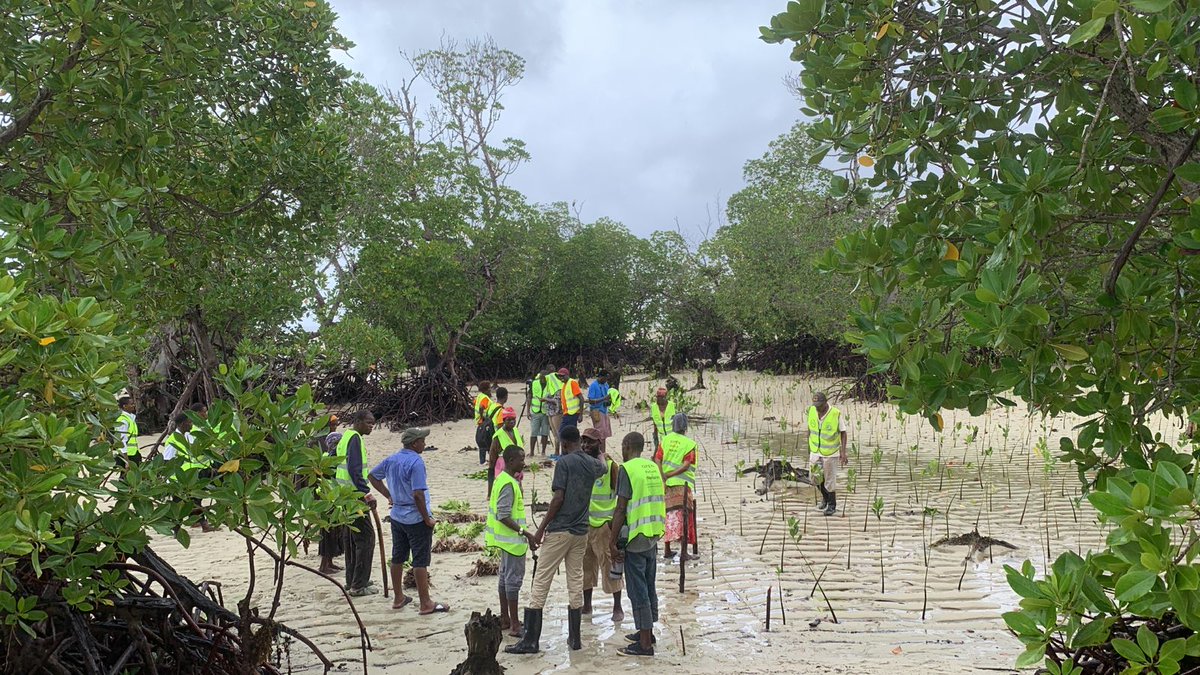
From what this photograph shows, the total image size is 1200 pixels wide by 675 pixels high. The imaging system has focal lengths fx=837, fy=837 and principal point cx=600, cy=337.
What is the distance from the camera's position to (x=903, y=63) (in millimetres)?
3385

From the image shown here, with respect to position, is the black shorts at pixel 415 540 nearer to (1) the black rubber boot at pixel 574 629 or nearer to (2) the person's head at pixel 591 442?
(1) the black rubber boot at pixel 574 629

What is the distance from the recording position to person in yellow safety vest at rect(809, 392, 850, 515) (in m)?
9.11

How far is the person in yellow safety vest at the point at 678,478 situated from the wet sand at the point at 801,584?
0.32 m

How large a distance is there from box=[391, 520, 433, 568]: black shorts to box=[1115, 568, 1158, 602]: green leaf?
17.7 feet

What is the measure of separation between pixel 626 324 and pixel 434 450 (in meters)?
14.7

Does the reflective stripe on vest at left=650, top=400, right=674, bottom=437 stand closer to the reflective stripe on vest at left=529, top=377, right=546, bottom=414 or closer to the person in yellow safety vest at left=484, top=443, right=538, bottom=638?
the reflective stripe on vest at left=529, top=377, right=546, bottom=414

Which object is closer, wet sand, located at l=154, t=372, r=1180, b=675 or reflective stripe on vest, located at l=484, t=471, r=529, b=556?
wet sand, located at l=154, t=372, r=1180, b=675

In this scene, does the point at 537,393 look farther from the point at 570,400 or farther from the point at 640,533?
the point at 640,533

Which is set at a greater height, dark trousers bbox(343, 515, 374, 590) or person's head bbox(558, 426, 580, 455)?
person's head bbox(558, 426, 580, 455)

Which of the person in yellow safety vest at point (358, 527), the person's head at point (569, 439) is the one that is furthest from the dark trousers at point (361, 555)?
the person's head at point (569, 439)

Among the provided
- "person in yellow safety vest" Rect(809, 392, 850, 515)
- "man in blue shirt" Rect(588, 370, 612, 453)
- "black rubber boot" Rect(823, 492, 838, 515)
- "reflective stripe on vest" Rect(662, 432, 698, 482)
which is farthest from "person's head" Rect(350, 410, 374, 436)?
"man in blue shirt" Rect(588, 370, 612, 453)

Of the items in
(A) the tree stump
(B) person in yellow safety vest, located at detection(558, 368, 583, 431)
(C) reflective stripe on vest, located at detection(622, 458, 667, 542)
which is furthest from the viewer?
(B) person in yellow safety vest, located at detection(558, 368, 583, 431)

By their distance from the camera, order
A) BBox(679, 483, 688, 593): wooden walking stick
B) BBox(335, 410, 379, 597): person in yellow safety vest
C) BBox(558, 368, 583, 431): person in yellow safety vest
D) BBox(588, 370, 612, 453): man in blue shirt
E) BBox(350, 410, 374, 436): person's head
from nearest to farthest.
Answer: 1. BBox(679, 483, 688, 593): wooden walking stick
2. BBox(335, 410, 379, 597): person in yellow safety vest
3. BBox(350, 410, 374, 436): person's head
4. BBox(558, 368, 583, 431): person in yellow safety vest
5. BBox(588, 370, 612, 453): man in blue shirt

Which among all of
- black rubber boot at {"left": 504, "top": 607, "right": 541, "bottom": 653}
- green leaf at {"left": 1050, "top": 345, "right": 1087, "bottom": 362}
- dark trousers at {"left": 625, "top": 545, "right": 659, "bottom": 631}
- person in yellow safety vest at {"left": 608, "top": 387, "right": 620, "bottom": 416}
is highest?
green leaf at {"left": 1050, "top": 345, "right": 1087, "bottom": 362}
